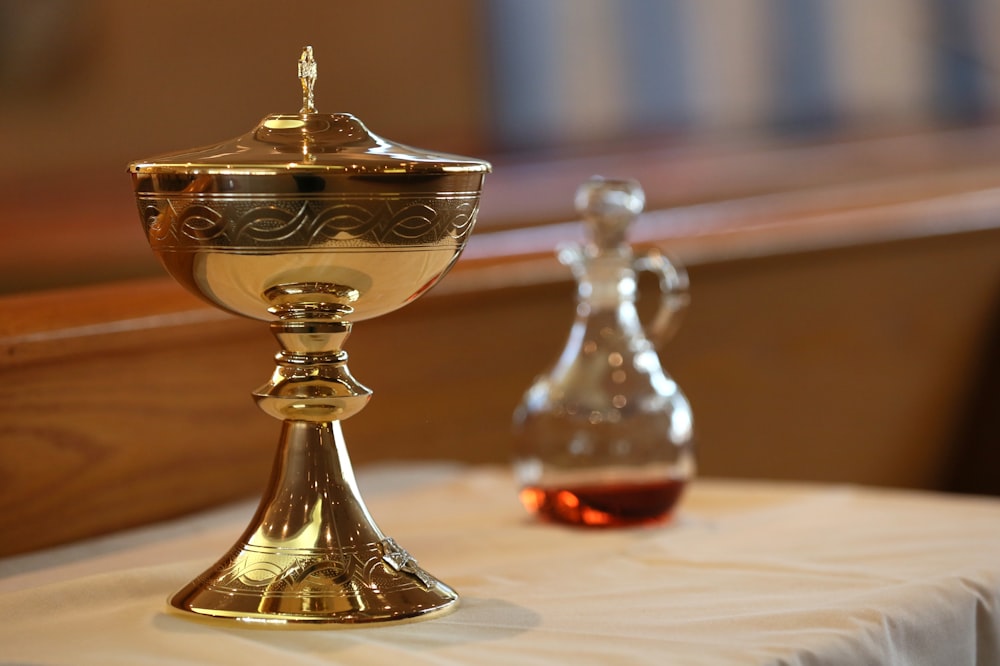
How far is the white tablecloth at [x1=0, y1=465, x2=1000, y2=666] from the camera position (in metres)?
0.70

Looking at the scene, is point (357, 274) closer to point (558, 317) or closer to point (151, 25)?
point (558, 317)

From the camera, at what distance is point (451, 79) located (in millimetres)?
3645

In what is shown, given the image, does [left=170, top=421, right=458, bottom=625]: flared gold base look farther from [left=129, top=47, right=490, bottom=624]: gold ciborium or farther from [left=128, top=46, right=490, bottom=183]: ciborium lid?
[left=128, top=46, right=490, bottom=183]: ciborium lid

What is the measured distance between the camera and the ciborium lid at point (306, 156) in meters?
0.69

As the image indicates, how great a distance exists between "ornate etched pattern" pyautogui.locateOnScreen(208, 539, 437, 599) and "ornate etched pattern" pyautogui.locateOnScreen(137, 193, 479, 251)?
0.52 ft

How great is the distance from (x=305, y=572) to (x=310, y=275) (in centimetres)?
15

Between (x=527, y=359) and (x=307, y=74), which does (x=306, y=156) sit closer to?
(x=307, y=74)

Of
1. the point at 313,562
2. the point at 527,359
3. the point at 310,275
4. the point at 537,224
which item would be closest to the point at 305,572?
the point at 313,562

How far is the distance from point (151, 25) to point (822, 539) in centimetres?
262

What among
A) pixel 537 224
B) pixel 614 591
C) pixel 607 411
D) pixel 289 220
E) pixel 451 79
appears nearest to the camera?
pixel 289 220

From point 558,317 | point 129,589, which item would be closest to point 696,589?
point 129,589

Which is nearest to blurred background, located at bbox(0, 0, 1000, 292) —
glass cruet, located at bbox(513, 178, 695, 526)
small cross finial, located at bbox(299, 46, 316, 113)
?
glass cruet, located at bbox(513, 178, 695, 526)

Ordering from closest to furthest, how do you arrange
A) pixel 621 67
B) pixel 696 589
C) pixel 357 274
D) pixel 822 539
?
pixel 357 274
pixel 696 589
pixel 822 539
pixel 621 67

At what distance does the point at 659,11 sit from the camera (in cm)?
396
